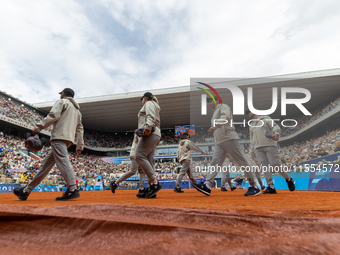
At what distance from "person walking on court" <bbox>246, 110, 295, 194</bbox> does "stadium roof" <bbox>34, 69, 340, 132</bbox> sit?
1126cm

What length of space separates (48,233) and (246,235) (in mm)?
1020

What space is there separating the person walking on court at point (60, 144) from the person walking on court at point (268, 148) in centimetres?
378

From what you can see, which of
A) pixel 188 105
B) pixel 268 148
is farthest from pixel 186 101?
pixel 268 148

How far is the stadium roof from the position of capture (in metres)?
18.3

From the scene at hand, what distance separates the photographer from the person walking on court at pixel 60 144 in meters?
2.95

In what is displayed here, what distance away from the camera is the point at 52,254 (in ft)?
2.93

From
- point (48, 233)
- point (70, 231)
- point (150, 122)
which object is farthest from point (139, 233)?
point (150, 122)

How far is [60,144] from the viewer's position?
3.00 metres

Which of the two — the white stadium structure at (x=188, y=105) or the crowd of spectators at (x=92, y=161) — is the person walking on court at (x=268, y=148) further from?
the white stadium structure at (x=188, y=105)

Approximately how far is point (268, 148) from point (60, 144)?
161 inches

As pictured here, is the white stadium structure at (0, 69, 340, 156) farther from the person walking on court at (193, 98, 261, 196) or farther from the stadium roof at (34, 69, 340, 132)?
the person walking on court at (193, 98, 261, 196)

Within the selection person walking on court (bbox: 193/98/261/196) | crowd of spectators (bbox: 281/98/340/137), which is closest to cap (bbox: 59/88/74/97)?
person walking on court (bbox: 193/98/261/196)

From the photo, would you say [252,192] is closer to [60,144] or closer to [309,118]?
[60,144]

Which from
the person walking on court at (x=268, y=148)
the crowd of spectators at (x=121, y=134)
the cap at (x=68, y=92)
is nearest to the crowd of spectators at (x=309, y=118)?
the crowd of spectators at (x=121, y=134)
